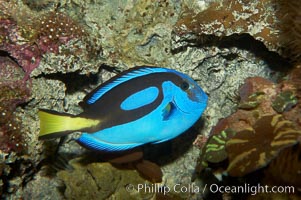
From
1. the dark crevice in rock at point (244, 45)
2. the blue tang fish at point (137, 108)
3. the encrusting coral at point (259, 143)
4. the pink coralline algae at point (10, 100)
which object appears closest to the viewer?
the encrusting coral at point (259, 143)

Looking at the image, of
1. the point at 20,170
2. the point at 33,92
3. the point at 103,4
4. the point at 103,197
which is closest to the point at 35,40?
the point at 33,92

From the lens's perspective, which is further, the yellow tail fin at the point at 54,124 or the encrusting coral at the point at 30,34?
the encrusting coral at the point at 30,34

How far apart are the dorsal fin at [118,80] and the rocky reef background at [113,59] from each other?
0.64 meters

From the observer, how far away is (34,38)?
9.96 ft

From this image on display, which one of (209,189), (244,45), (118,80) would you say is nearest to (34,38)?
(118,80)

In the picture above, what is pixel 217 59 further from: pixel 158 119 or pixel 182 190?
pixel 182 190

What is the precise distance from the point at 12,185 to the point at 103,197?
947 mm

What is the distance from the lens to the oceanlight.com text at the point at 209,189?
2.70 m

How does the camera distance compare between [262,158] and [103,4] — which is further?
[103,4]

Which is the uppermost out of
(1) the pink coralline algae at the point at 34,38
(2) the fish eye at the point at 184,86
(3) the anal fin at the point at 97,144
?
(1) the pink coralline algae at the point at 34,38

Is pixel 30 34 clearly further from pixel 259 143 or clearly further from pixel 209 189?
pixel 209 189

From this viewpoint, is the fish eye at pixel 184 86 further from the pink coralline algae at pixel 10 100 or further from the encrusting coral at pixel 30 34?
the pink coralline algae at pixel 10 100

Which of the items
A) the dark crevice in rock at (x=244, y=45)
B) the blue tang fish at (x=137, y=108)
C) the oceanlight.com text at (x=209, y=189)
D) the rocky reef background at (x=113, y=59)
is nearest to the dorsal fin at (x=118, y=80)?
the blue tang fish at (x=137, y=108)

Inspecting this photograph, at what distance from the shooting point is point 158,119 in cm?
265
